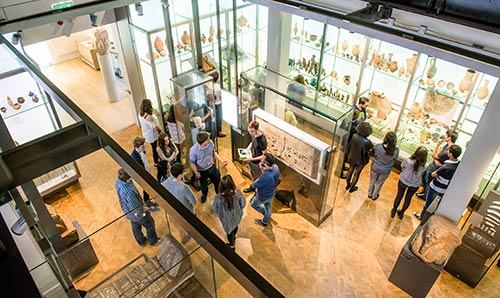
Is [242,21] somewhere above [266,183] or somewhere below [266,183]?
above

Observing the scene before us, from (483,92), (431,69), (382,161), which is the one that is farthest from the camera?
(431,69)

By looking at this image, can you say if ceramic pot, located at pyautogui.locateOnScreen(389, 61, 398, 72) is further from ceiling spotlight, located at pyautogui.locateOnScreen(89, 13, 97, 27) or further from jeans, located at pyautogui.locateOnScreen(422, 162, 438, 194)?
ceiling spotlight, located at pyautogui.locateOnScreen(89, 13, 97, 27)

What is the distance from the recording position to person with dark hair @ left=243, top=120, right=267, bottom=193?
648 cm

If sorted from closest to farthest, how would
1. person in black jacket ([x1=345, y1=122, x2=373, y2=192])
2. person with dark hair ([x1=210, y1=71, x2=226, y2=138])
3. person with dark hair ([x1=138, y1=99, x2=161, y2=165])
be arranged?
1. person in black jacket ([x1=345, y1=122, x2=373, y2=192])
2. person with dark hair ([x1=138, y1=99, x2=161, y2=165])
3. person with dark hair ([x1=210, y1=71, x2=226, y2=138])

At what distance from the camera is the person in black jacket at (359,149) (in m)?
6.60

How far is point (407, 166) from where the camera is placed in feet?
20.3

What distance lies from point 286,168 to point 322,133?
1.04 metres

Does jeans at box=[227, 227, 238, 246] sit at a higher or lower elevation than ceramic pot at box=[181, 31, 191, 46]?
lower

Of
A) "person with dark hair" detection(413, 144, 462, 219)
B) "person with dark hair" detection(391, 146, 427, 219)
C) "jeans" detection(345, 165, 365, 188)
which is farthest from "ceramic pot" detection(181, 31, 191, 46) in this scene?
"person with dark hair" detection(413, 144, 462, 219)

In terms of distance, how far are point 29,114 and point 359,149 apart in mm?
5992

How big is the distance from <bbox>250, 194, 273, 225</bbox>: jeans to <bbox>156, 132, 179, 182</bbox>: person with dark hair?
1602 mm

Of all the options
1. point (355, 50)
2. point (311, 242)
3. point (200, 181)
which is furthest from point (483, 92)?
point (200, 181)

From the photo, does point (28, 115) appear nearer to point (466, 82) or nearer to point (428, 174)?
point (428, 174)

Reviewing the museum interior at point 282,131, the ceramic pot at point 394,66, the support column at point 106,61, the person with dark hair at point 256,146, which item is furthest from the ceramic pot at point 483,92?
the support column at point 106,61
